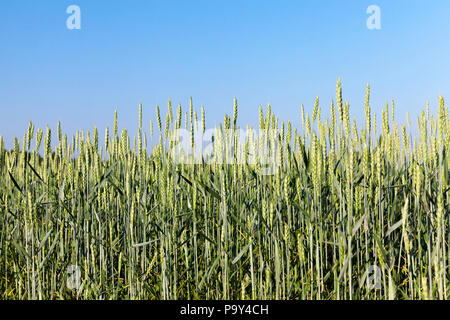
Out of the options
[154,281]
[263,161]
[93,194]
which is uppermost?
[263,161]

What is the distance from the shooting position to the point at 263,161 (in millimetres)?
1552

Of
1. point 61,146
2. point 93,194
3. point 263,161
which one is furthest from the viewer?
point 61,146

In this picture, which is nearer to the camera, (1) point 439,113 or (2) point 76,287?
(1) point 439,113
